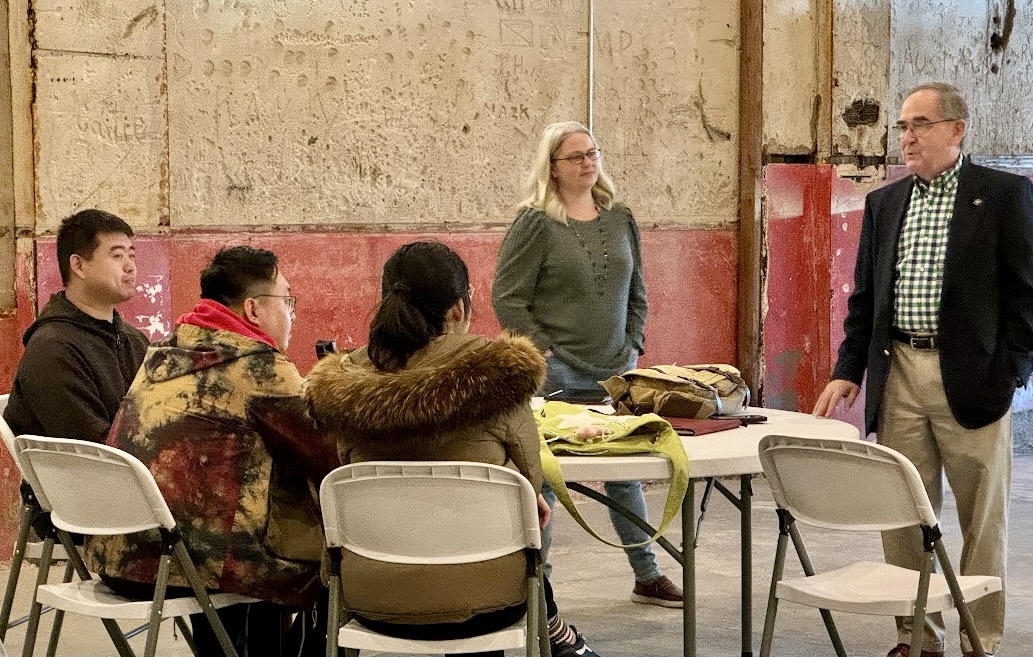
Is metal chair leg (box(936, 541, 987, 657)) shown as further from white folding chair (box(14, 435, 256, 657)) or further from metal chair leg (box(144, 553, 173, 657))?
metal chair leg (box(144, 553, 173, 657))

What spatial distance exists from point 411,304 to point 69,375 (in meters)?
1.31

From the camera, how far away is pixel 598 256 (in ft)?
15.7

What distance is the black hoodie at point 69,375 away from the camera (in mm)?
3855

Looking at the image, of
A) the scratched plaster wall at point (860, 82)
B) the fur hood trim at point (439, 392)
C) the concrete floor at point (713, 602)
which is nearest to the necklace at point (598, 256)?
the concrete floor at point (713, 602)

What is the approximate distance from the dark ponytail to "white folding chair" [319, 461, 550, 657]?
0.29 m

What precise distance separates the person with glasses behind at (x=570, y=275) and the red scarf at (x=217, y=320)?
4.85 feet

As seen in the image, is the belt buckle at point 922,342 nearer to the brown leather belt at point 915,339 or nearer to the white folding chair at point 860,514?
the brown leather belt at point 915,339

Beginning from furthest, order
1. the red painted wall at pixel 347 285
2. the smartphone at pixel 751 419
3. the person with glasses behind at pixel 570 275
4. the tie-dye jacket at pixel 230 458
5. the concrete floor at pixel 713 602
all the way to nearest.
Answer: the red painted wall at pixel 347 285, the person with glasses behind at pixel 570 275, the concrete floor at pixel 713 602, the smartphone at pixel 751 419, the tie-dye jacket at pixel 230 458

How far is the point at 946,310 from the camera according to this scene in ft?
13.3

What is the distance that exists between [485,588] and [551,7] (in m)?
4.33

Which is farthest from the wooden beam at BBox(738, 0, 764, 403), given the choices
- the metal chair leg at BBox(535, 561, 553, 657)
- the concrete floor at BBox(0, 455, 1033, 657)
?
the metal chair leg at BBox(535, 561, 553, 657)

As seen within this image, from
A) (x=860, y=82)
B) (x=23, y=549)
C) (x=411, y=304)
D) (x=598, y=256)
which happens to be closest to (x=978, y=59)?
(x=860, y=82)

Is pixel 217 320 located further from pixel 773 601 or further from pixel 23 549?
pixel 773 601

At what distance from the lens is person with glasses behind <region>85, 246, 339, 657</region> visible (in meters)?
3.27
